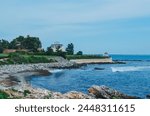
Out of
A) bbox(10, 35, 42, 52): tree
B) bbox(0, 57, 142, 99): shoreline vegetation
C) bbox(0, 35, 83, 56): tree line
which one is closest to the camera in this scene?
bbox(0, 57, 142, 99): shoreline vegetation

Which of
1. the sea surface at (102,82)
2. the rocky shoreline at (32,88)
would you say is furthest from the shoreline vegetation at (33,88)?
the sea surface at (102,82)

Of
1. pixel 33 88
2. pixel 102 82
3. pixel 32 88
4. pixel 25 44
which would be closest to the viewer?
pixel 32 88

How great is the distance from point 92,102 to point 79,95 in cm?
396

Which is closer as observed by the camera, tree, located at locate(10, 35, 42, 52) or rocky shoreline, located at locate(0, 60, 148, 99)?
rocky shoreline, located at locate(0, 60, 148, 99)

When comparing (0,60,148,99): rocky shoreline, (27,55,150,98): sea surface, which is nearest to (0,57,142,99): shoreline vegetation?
(0,60,148,99): rocky shoreline

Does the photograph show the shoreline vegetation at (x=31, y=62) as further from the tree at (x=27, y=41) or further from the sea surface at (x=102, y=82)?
the sea surface at (x=102, y=82)

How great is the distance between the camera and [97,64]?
42.9 metres

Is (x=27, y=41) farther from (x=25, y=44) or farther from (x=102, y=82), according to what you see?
(x=102, y=82)

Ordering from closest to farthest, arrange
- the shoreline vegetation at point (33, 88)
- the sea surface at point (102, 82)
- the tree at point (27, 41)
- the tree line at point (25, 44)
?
the shoreline vegetation at point (33, 88) → the tree at point (27, 41) → the tree line at point (25, 44) → the sea surface at point (102, 82)

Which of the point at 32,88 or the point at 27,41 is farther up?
the point at 27,41

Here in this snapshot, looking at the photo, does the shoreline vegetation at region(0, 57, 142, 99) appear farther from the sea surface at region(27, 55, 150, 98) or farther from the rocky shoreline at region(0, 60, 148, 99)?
the sea surface at region(27, 55, 150, 98)

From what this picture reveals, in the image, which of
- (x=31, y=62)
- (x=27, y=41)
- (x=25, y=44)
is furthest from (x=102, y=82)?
(x=31, y=62)

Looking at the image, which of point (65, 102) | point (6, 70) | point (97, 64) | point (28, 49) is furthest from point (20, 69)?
point (65, 102)

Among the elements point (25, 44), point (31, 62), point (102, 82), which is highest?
point (25, 44)
